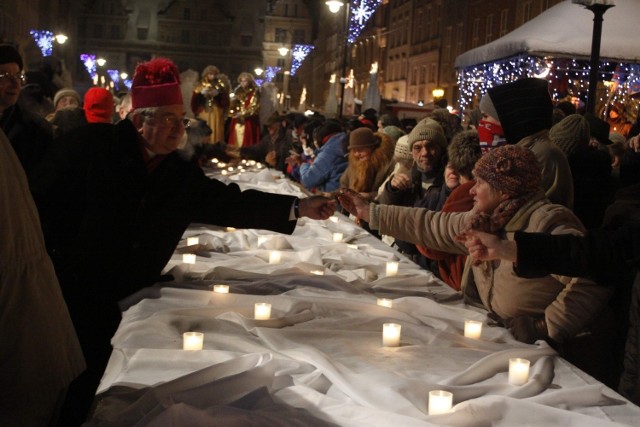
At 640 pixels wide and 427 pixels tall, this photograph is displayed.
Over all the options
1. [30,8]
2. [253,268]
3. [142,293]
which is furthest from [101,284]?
[30,8]

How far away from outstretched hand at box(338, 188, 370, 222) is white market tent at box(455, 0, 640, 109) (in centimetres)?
847

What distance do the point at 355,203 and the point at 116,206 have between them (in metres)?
1.37

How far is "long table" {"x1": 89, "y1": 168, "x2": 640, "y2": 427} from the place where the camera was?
2736 millimetres

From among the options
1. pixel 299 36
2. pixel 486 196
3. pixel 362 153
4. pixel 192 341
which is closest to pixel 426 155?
pixel 362 153

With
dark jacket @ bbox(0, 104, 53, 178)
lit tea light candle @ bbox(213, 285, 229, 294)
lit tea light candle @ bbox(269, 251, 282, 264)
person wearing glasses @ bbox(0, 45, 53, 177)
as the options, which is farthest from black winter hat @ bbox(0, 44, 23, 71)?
lit tea light candle @ bbox(213, 285, 229, 294)

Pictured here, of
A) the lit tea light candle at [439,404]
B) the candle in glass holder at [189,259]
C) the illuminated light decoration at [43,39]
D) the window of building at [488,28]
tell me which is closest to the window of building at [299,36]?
the illuminated light decoration at [43,39]

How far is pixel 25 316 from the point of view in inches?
95.7

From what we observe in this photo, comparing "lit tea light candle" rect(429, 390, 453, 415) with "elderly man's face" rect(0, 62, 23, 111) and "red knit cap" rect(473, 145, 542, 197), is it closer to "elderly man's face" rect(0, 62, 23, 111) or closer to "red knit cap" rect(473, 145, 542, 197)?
"red knit cap" rect(473, 145, 542, 197)

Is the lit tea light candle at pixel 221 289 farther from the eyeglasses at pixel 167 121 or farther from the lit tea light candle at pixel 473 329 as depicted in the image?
the lit tea light candle at pixel 473 329

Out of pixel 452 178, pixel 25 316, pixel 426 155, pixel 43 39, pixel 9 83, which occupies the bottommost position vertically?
pixel 25 316

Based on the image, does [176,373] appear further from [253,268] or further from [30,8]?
[30,8]

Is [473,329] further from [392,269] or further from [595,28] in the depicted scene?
[595,28]

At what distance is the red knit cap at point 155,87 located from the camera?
4.42m

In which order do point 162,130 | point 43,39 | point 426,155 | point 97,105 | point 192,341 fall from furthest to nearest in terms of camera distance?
point 43,39
point 97,105
point 426,155
point 162,130
point 192,341
